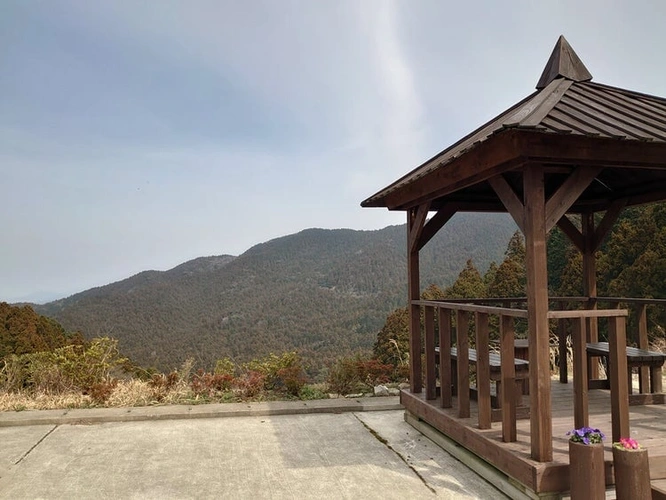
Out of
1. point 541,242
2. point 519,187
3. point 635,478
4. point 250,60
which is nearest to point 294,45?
point 250,60

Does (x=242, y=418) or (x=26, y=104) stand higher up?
(x=26, y=104)

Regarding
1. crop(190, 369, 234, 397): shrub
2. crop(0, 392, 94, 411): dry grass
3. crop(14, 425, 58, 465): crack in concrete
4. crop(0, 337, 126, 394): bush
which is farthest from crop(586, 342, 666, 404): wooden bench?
crop(0, 337, 126, 394): bush

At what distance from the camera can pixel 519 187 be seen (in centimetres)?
570

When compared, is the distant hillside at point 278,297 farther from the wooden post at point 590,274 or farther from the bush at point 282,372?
the wooden post at point 590,274

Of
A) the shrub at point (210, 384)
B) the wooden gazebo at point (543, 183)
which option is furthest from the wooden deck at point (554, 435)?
the shrub at point (210, 384)

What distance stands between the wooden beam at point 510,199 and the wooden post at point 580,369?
2.31 ft

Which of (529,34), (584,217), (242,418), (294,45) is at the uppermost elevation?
(294,45)

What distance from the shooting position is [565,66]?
4.36m

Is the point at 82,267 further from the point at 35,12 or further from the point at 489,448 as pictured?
the point at 489,448

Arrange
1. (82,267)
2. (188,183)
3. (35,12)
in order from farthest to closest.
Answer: (188,183)
(82,267)
(35,12)

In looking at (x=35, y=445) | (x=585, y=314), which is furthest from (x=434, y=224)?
(x=35, y=445)

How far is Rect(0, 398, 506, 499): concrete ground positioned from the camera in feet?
11.8

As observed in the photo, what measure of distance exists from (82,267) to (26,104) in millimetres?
14941

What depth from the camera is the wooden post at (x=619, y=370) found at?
3.22 m
